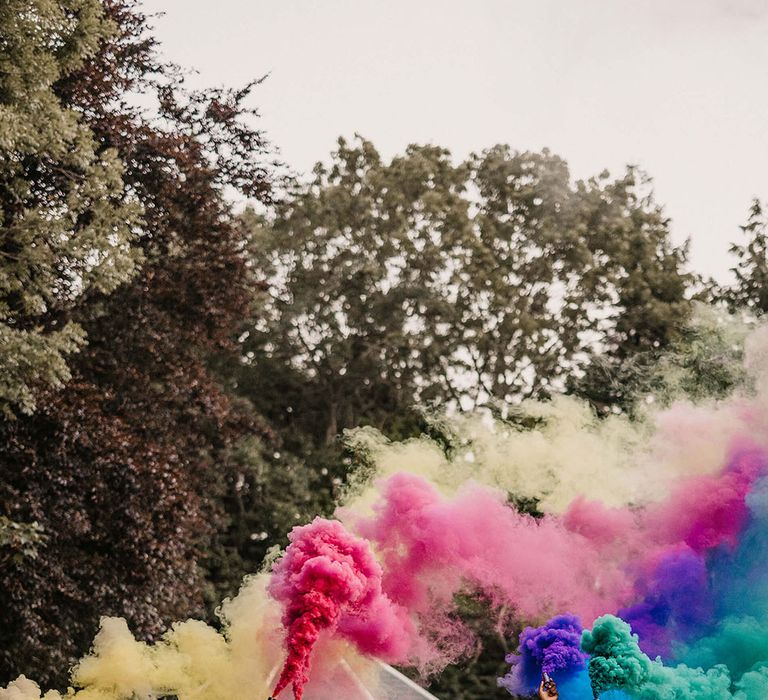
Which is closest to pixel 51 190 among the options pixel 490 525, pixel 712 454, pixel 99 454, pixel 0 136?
pixel 0 136

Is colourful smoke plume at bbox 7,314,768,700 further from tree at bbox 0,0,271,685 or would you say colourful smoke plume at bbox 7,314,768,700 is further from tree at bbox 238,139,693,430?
tree at bbox 238,139,693,430

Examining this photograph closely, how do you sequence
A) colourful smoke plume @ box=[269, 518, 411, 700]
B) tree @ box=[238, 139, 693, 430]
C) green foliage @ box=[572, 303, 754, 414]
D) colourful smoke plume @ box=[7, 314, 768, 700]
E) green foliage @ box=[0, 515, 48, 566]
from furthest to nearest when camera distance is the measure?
tree @ box=[238, 139, 693, 430]
green foliage @ box=[572, 303, 754, 414]
green foliage @ box=[0, 515, 48, 566]
colourful smoke plume @ box=[7, 314, 768, 700]
colourful smoke plume @ box=[269, 518, 411, 700]

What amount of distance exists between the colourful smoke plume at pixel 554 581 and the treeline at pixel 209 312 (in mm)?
2230

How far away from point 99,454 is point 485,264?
33.1 ft

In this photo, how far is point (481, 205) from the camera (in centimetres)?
2028

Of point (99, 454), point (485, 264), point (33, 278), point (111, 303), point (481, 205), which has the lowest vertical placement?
→ point (99, 454)

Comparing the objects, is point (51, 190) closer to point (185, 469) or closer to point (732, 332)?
point (185, 469)

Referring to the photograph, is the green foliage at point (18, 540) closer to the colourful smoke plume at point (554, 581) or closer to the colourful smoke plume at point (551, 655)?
the colourful smoke plume at point (554, 581)

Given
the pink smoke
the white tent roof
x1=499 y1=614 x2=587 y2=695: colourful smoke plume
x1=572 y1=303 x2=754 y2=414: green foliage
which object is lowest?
the white tent roof

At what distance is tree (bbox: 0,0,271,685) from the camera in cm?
1047

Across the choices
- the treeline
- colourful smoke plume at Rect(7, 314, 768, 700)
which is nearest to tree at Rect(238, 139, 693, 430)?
the treeline

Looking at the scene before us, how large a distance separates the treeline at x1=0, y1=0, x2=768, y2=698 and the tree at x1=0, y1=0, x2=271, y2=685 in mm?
27

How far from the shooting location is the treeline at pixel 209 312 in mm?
10398

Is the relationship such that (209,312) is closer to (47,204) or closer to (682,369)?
(47,204)
